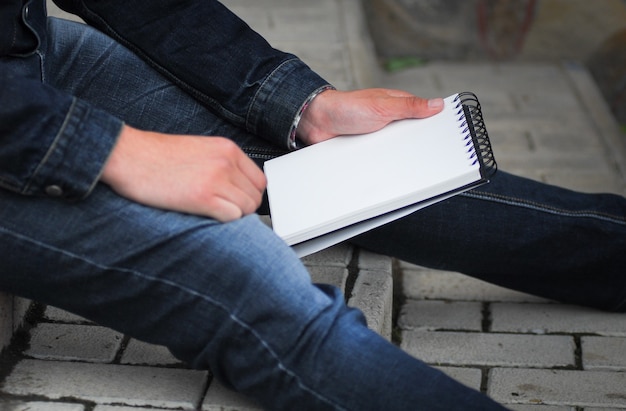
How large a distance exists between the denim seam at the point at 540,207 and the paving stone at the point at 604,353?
0.31m

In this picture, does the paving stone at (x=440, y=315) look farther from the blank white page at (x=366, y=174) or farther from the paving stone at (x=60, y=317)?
the paving stone at (x=60, y=317)

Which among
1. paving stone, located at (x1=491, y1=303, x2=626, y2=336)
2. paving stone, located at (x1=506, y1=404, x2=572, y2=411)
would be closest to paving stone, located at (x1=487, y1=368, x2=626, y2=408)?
paving stone, located at (x1=506, y1=404, x2=572, y2=411)

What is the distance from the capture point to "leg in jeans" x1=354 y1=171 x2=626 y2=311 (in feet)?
6.76

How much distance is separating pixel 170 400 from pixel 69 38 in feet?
2.56

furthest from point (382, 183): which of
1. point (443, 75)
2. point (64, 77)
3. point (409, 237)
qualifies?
Answer: point (443, 75)

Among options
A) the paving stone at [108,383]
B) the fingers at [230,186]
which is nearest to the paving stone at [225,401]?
the paving stone at [108,383]

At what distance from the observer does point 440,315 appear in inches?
95.7

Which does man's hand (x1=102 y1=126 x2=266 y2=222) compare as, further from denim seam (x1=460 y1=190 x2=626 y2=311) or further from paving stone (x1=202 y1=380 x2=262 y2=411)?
denim seam (x1=460 y1=190 x2=626 y2=311)

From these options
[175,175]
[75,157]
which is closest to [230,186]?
[175,175]

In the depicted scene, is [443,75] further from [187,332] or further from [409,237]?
[187,332]

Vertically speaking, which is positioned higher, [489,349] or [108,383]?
[108,383]

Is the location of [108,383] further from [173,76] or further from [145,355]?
[173,76]

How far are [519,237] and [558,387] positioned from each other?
346 mm

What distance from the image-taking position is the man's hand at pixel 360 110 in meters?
1.87
